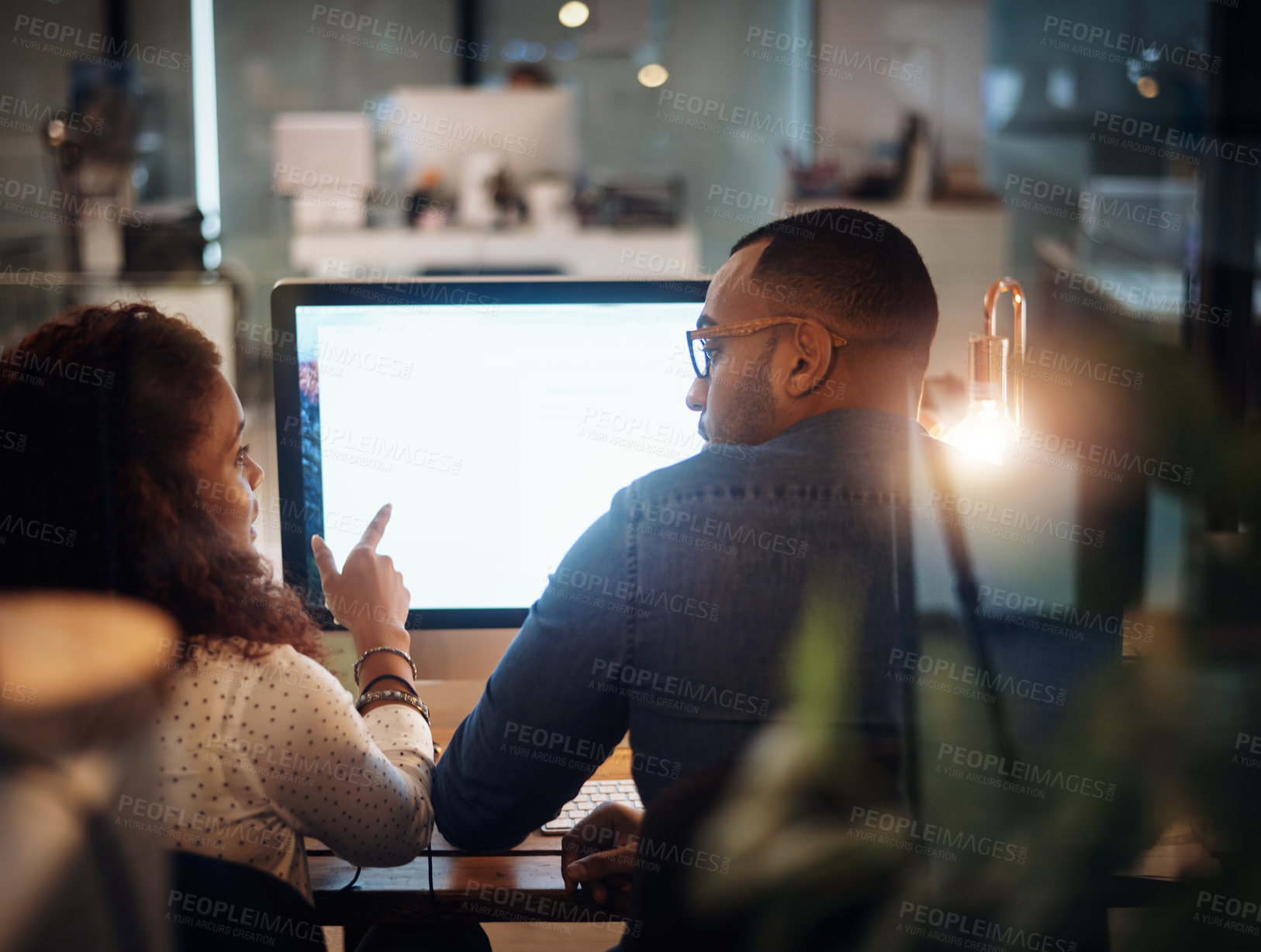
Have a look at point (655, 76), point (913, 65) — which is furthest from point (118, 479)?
point (655, 76)

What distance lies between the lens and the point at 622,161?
6.00m

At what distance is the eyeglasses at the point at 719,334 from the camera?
0.96 m

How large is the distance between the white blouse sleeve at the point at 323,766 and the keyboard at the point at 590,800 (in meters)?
0.17

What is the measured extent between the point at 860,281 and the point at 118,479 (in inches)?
25.3

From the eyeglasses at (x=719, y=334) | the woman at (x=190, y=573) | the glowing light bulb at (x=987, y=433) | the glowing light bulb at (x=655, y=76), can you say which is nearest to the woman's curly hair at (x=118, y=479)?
the woman at (x=190, y=573)

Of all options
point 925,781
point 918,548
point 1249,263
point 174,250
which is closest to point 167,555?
point 918,548

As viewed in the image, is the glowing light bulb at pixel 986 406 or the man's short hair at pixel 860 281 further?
the glowing light bulb at pixel 986 406

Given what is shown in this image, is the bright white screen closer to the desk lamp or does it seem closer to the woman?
the woman

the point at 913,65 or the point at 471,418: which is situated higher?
the point at 913,65

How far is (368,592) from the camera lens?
3.55 ft

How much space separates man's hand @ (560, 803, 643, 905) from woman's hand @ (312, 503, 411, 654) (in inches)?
10.3

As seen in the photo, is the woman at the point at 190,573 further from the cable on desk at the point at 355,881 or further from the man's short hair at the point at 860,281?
the man's short hair at the point at 860,281

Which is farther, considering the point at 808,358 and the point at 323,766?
the point at 808,358

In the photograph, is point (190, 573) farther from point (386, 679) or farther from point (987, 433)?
point (987, 433)
